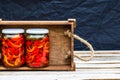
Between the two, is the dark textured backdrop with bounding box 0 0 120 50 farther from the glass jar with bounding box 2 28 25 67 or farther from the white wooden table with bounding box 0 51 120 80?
the glass jar with bounding box 2 28 25 67

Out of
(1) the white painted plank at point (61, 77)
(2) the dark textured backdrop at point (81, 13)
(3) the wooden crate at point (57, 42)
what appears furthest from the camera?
(2) the dark textured backdrop at point (81, 13)

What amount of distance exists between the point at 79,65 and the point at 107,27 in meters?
0.35

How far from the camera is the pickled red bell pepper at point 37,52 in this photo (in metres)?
1.17

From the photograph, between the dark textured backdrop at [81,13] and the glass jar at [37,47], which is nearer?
the glass jar at [37,47]

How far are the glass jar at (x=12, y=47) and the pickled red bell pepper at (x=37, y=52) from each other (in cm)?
3

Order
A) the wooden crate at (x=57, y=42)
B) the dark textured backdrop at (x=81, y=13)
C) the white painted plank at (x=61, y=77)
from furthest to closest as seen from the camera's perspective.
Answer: the dark textured backdrop at (x=81, y=13) < the wooden crate at (x=57, y=42) < the white painted plank at (x=61, y=77)

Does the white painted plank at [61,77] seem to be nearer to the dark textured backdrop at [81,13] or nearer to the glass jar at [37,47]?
the glass jar at [37,47]

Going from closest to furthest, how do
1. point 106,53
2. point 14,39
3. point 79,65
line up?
point 14,39 < point 79,65 < point 106,53

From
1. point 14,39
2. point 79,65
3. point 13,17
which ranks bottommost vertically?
point 79,65

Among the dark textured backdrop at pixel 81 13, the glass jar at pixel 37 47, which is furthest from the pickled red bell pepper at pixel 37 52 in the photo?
the dark textured backdrop at pixel 81 13

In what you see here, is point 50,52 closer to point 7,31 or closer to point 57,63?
point 57,63

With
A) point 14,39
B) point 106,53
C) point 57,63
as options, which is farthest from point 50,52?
point 106,53

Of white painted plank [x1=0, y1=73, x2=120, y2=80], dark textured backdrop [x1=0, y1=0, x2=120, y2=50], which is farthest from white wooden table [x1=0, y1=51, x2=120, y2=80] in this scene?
dark textured backdrop [x1=0, y1=0, x2=120, y2=50]

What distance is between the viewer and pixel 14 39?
3.80 ft
